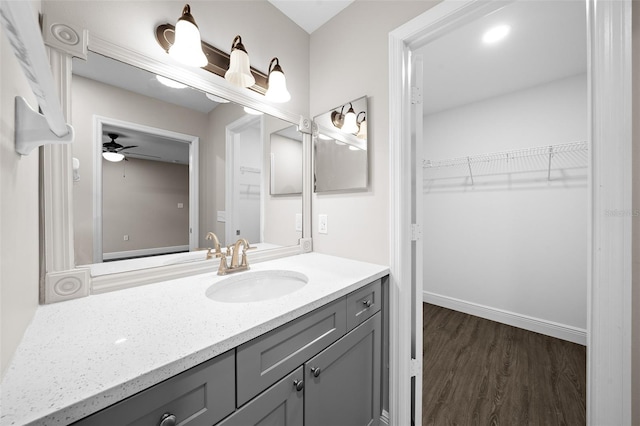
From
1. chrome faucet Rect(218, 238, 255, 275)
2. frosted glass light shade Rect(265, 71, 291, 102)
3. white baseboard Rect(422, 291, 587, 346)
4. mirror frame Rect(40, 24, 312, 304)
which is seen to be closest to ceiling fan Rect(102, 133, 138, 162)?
mirror frame Rect(40, 24, 312, 304)

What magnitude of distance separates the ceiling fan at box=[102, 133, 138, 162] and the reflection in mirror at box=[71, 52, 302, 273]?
1 centimetres

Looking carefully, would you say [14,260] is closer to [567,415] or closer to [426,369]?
[426,369]

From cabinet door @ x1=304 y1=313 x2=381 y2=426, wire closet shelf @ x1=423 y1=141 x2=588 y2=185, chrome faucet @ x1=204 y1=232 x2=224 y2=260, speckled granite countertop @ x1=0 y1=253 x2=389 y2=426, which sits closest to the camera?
speckled granite countertop @ x1=0 y1=253 x2=389 y2=426

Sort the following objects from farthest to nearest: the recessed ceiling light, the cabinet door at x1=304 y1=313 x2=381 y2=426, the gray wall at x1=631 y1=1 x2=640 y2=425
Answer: the recessed ceiling light < the cabinet door at x1=304 y1=313 x2=381 y2=426 < the gray wall at x1=631 y1=1 x2=640 y2=425

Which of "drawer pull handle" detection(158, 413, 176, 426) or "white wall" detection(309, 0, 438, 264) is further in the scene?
"white wall" detection(309, 0, 438, 264)

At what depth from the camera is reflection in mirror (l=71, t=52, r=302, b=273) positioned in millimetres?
914

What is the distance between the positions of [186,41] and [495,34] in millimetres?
1988

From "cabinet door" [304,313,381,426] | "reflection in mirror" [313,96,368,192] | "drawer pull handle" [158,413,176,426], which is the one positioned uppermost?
"reflection in mirror" [313,96,368,192]

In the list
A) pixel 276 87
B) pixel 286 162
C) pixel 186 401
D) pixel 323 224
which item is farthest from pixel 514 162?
pixel 186 401

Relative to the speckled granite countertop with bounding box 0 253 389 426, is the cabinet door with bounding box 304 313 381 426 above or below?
below

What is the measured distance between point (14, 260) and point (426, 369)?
224 centimetres

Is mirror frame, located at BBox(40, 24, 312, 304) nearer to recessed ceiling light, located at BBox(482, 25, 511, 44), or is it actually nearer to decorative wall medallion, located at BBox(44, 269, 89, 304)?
decorative wall medallion, located at BBox(44, 269, 89, 304)

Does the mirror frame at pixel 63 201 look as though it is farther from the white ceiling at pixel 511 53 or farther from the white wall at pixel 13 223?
the white ceiling at pixel 511 53

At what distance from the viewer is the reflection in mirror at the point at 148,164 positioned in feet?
3.00
